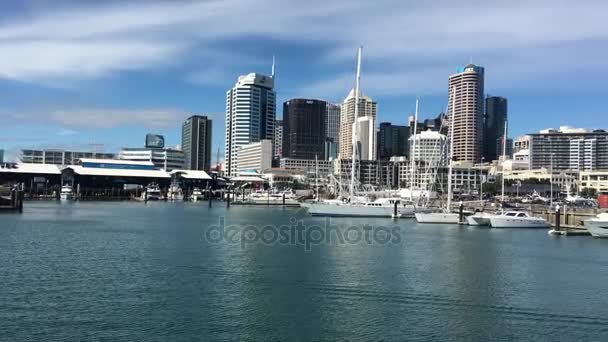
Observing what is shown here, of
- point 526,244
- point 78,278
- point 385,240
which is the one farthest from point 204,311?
point 526,244

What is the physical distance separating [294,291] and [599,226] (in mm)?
43611

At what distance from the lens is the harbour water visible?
2420 cm

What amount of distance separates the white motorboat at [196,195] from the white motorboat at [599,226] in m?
129

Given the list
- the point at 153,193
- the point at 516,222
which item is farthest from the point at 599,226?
the point at 153,193

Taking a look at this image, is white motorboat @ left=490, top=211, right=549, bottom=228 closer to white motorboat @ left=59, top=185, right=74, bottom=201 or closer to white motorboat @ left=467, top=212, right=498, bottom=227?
white motorboat @ left=467, top=212, right=498, bottom=227

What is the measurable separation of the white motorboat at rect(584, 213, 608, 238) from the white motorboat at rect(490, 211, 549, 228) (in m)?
12.9

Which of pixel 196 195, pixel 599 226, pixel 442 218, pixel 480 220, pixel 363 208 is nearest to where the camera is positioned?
pixel 599 226

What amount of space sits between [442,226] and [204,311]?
56481 mm

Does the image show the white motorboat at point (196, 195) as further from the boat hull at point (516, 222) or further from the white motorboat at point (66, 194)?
the boat hull at point (516, 222)

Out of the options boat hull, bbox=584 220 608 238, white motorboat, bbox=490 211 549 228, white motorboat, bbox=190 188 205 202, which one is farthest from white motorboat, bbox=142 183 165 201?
boat hull, bbox=584 220 608 238

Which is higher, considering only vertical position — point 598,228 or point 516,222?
point 598,228

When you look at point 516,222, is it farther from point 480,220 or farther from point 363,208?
point 363,208

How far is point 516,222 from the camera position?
75.3 m

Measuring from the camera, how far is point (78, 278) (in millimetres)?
33500
